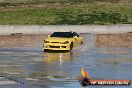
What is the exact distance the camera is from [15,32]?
142ft

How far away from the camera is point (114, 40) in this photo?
128 feet

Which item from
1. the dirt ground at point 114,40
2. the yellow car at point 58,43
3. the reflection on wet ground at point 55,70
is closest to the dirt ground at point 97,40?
the dirt ground at point 114,40

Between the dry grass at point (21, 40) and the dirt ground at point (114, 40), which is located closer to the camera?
the dry grass at point (21, 40)

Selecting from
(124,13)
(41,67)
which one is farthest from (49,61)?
(124,13)

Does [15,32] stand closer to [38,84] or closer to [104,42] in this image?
[104,42]

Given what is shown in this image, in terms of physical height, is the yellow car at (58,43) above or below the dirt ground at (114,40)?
above

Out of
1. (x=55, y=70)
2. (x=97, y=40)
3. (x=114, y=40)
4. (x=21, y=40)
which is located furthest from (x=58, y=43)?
(x=114, y=40)

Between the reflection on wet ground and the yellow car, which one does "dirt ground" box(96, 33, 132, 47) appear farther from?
the reflection on wet ground

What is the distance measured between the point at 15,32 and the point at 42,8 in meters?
13.3

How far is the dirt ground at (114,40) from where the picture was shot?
3628 cm

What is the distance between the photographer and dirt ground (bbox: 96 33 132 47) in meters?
36.3

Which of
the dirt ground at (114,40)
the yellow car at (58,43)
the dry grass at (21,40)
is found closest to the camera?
the yellow car at (58,43)

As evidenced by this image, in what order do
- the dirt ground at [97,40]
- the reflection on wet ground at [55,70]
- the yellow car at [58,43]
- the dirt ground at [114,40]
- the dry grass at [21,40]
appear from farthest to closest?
the dirt ground at [114,40] < the dirt ground at [97,40] < the dry grass at [21,40] < the yellow car at [58,43] < the reflection on wet ground at [55,70]

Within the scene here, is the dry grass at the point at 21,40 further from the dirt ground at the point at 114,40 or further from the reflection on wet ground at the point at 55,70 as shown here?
the reflection on wet ground at the point at 55,70
